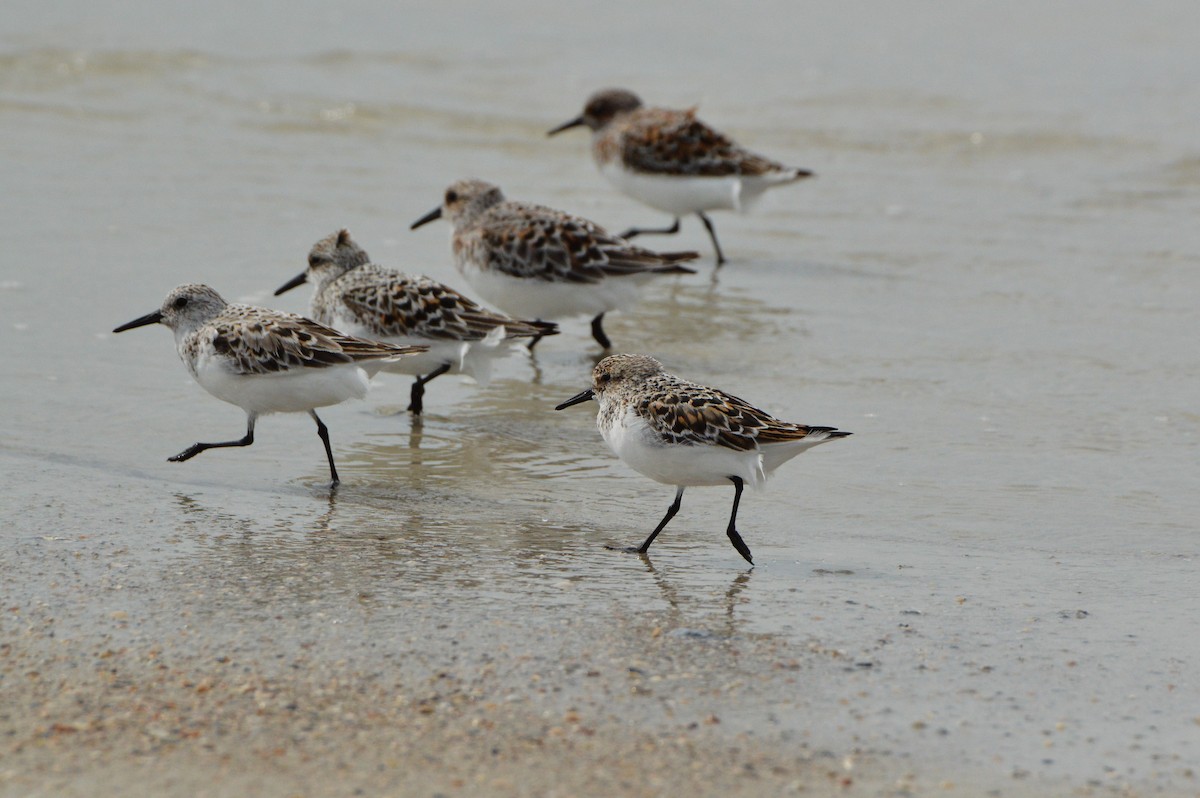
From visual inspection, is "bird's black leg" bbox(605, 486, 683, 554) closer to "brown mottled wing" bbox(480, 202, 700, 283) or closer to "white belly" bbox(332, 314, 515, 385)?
"white belly" bbox(332, 314, 515, 385)

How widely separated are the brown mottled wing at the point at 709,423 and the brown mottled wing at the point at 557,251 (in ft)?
11.5

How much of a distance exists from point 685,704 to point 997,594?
157cm

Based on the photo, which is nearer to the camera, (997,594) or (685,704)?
(685,704)

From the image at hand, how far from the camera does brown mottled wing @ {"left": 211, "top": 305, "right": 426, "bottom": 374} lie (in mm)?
6508

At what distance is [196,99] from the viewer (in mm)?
15992

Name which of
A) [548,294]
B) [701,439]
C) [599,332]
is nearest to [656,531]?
[701,439]

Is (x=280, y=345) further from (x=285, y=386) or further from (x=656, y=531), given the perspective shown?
(x=656, y=531)

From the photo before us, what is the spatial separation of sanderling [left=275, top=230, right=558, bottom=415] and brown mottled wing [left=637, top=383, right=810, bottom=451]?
2133mm

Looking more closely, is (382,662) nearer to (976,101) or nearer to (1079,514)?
(1079,514)

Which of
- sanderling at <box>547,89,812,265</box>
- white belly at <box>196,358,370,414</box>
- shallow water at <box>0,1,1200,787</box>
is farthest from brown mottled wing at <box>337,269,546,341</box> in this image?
sanderling at <box>547,89,812,265</box>

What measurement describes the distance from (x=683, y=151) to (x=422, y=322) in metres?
4.58

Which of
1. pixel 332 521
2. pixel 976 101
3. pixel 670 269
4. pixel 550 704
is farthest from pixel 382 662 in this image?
pixel 976 101

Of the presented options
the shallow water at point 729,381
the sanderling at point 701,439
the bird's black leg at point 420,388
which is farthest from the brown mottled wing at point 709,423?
the bird's black leg at point 420,388

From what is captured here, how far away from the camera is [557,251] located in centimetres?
918
